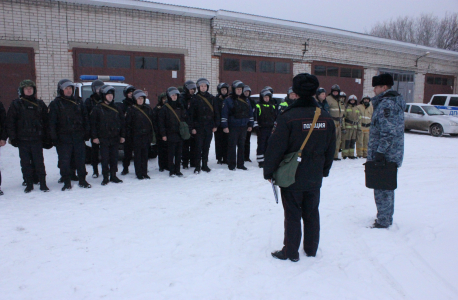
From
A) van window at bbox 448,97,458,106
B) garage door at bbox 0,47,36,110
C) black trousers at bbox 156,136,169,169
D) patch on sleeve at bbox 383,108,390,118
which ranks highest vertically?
garage door at bbox 0,47,36,110

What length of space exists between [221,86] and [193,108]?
50.8 inches

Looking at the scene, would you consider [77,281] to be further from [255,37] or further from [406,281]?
[255,37]

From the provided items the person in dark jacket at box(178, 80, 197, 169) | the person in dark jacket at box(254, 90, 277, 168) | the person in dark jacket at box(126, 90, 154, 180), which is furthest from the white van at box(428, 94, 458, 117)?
the person in dark jacket at box(126, 90, 154, 180)

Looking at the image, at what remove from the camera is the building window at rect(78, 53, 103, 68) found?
486 inches

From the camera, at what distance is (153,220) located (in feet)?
15.6

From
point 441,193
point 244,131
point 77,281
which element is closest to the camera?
point 77,281

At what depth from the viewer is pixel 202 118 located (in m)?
7.53

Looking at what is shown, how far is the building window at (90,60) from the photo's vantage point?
40.5 ft

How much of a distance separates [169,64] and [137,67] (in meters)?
1.36

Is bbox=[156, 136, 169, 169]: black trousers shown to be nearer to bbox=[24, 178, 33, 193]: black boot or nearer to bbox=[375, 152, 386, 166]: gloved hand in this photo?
bbox=[24, 178, 33, 193]: black boot

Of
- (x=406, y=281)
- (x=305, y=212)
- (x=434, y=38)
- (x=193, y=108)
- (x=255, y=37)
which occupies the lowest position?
(x=406, y=281)

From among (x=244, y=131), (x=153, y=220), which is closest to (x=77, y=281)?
(x=153, y=220)

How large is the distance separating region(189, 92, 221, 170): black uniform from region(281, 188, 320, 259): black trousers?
4373 mm

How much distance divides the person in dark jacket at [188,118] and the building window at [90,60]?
619 cm
